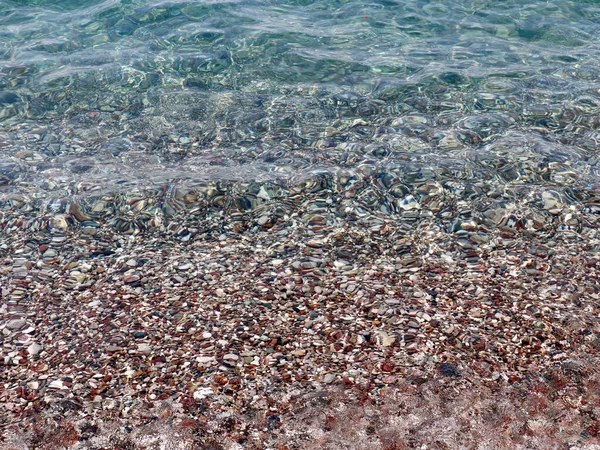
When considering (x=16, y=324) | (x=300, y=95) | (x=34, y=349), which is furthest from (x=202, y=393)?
(x=300, y=95)

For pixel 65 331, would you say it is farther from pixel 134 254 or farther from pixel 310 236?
pixel 310 236

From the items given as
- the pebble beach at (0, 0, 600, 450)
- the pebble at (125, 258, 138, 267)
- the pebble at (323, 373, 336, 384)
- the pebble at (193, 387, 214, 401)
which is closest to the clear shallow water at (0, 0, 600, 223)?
the pebble beach at (0, 0, 600, 450)

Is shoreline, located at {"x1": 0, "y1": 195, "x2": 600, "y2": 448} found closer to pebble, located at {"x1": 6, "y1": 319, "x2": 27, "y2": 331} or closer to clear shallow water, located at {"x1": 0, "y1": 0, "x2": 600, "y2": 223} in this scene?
pebble, located at {"x1": 6, "y1": 319, "x2": 27, "y2": 331}

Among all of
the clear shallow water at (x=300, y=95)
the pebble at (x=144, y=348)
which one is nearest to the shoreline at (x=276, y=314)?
the pebble at (x=144, y=348)

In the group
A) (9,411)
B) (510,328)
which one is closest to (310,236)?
(510,328)

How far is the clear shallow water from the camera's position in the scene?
704 centimetres

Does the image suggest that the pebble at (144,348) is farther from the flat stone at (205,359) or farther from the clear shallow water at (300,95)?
the clear shallow water at (300,95)

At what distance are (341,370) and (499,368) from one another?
1273mm

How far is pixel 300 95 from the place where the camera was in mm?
8906

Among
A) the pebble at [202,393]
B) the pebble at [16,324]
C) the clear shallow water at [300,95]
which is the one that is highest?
the clear shallow water at [300,95]

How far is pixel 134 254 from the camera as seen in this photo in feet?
18.9

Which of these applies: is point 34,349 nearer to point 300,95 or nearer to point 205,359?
point 205,359

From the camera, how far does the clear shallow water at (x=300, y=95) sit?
7043 millimetres

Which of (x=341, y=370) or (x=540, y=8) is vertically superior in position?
(x=540, y=8)
